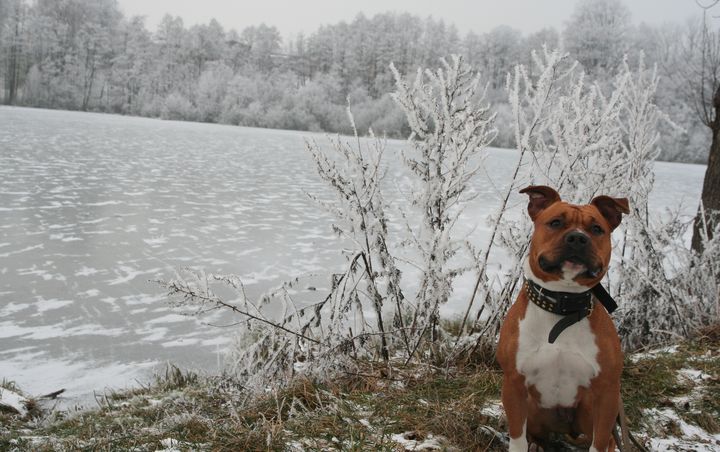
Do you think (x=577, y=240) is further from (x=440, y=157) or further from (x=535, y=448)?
(x=440, y=157)

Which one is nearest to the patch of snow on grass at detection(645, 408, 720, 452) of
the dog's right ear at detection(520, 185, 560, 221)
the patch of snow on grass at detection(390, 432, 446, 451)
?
the patch of snow on grass at detection(390, 432, 446, 451)

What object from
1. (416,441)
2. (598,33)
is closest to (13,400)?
(416,441)

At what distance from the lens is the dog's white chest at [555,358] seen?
6.80 ft

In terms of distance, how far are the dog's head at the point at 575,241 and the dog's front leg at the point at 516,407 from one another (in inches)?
17.4

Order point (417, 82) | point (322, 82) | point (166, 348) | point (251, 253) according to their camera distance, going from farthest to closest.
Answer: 1. point (322, 82)
2. point (251, 253)
3. point (166, 348)
4. point (417, 82)

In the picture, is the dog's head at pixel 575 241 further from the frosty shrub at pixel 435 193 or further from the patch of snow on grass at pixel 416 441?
the frosty shrub at pixel 435 193

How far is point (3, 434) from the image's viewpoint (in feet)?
10.6

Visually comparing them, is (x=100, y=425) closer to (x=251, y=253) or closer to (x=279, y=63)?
(x=251, y=253)

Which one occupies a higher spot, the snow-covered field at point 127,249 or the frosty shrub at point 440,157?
the frosty shrub at point 440,157

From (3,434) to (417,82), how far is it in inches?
139

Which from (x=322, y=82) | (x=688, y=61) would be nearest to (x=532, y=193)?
(x=688, y=61)

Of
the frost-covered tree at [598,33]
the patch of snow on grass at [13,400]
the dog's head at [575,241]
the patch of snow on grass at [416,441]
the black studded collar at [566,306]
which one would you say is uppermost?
the frost-covered tree at [598,33]

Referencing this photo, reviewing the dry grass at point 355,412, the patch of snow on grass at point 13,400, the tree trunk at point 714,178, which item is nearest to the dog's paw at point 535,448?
the dry grass at point 355,412

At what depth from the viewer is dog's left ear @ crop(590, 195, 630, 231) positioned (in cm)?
216
